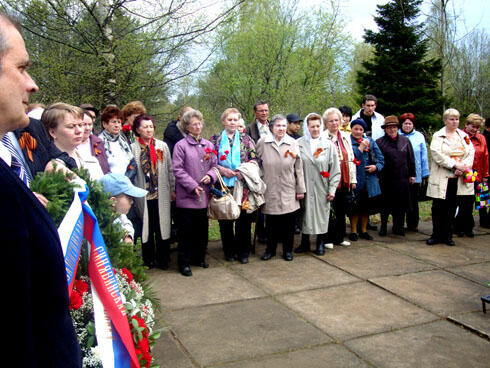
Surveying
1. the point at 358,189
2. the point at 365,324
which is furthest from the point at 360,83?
the point at 365,324

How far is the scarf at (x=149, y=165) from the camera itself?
5574 millimetres

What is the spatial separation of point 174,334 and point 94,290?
6.11 feet

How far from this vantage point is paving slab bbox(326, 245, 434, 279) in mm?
5637

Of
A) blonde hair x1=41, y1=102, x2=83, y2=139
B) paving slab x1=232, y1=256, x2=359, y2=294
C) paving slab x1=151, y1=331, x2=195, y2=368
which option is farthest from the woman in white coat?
blonde hair x1=41, y1=102, x2=83, y2=139

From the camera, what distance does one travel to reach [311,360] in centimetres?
346

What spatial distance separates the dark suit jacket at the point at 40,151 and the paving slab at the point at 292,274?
9.01 feet

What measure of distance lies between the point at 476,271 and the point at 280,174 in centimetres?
274

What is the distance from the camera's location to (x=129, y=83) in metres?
7.19

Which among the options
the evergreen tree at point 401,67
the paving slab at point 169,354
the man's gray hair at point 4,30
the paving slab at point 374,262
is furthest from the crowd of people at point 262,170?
the evergreen tree at point 401,67

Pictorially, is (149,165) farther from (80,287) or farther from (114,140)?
(80,287)

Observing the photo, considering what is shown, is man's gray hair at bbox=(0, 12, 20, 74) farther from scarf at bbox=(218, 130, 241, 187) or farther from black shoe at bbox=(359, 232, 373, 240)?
black shoe at bbox=(359, 232, 373, 240)

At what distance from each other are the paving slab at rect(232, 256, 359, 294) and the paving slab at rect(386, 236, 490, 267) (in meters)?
1.42

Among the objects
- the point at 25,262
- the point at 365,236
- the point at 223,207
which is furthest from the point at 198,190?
the point at 25,262

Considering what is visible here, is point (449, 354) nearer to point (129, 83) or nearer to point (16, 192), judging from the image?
point (16, 192)
